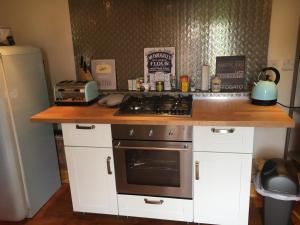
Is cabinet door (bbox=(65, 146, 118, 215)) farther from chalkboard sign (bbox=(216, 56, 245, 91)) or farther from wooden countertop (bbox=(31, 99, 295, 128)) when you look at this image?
chalkboard sign (bbox=(216, 56, 245, 91))

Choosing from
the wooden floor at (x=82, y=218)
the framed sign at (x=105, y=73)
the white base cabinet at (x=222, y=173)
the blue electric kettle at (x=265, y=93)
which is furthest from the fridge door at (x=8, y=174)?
the blue electric kettle at (x=265, y=93)

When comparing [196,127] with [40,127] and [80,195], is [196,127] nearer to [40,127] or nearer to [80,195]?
[80,195]

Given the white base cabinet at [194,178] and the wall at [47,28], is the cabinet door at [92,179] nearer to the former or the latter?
the white base cabinet at [194,178]

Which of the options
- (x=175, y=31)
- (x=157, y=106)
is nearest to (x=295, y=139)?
(x=157, y=106)

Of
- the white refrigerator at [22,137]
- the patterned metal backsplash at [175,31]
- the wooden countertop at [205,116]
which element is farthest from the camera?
the patterned metal backsplash at [175,31]

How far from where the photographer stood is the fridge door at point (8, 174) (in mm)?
1949

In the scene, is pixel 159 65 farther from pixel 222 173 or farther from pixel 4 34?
pixel 4 34

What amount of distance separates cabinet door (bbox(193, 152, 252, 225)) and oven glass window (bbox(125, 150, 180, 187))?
159 millimetres

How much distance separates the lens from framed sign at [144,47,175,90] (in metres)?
2.30

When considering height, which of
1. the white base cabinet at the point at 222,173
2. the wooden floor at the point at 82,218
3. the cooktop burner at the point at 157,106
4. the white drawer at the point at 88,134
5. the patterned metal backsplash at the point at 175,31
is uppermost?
the patterned metal backsplash at the point at 175,31

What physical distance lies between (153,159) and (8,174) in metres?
1.14

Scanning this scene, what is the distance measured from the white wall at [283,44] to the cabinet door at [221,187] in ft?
2.28

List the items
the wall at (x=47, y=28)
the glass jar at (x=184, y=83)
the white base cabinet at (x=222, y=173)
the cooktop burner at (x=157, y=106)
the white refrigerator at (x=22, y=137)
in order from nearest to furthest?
1. the white base cabinet at (x=222, y=173)
2. the cooktop burner at (x=157, y=106)
3. the white refrigerator at (x=22, y=137)
4. the glass jar at (x=184, y=83)
5. the wall at (x=47, y=28)

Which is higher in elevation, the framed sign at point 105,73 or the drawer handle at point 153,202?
the framed sign at point 105,73
